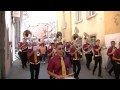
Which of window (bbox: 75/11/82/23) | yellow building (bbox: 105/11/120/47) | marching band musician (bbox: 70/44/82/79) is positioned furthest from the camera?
window (bbox: 75/11/82/23)

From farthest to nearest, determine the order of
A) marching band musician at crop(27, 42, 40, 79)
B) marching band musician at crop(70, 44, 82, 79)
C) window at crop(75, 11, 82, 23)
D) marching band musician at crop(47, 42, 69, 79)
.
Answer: window at crop(75, 11, 82, 23), marching band musician at crop(70, 44, 82, 79), marching band musician at crop(27, 42, 40, 79), marching band musician at crop(47, 42, 69, 79)

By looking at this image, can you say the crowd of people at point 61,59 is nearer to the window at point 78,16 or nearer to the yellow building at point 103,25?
the yellow building at point 103,25

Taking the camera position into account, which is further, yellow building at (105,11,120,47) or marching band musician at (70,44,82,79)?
yellow building at (105,11,120,47)

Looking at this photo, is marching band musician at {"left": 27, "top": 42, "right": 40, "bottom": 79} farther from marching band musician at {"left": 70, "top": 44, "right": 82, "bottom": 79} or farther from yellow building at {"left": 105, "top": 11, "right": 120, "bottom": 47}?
yellow building at {"left": 105, "top": 11, "right": 120, "bottom": 47}

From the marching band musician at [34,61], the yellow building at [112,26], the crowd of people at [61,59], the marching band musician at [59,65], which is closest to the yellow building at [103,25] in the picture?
the yellow building at [112,26]

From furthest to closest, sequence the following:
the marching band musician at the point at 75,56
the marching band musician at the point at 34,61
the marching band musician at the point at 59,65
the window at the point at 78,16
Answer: the window at the point at 78,16
the marching band musician at the point at 75,56
the marching band musician at the point at 34,61
the marching band musician at the point at 59,65

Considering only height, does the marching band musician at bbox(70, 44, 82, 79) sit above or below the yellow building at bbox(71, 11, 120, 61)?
below

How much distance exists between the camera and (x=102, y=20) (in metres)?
18.4

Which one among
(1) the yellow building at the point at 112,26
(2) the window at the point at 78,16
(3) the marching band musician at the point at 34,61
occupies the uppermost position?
(2) the window at the point at 78,16

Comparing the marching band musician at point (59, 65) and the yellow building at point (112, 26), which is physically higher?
the yellow building at point (112, 26)

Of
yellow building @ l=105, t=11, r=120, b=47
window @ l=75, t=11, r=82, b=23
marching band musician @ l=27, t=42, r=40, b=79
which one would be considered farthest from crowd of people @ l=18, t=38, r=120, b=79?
window @ l=75, t=11, r=82, b=23
